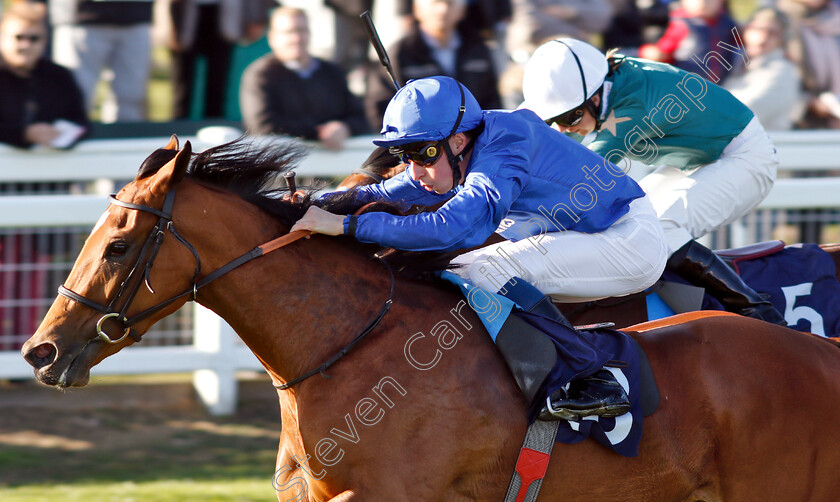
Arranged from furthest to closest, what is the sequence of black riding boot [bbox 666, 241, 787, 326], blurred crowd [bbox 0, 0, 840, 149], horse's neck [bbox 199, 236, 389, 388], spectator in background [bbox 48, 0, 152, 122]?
spectator in background [bbox 48, 0, 152, 122] < blurred crowd [bbox 0, 0, 840, 149] < black riding boot [bbox 666, 241, 787, 326] < horse's neck [bbox 199, 236, 389, 388]

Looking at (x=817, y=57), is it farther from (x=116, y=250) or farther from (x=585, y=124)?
(x=116, y=250)

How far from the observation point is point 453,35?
22.9 ft

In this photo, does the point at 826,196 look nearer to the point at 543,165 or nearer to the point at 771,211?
the point at 771,211

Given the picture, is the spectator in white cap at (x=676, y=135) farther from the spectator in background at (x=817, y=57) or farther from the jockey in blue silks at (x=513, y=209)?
the spectator in background at (x=817, y=57)

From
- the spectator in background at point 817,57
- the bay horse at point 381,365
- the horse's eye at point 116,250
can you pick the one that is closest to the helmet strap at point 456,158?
the bay horse at point 381,365

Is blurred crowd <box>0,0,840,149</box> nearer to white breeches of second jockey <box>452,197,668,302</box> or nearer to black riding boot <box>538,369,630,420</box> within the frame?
white breeches of second jockey <box>452,197,668,302</box>

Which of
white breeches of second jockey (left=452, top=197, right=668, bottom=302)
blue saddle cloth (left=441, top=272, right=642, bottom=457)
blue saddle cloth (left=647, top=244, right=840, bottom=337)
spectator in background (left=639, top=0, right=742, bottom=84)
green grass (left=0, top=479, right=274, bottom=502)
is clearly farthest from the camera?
spectator in background (left=639, top=0, right=742, bottom=84)

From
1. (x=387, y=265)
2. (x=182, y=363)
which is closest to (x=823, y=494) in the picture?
(x=387, y=265)

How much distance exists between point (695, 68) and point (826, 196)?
4.53ft

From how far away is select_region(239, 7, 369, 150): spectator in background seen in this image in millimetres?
6070

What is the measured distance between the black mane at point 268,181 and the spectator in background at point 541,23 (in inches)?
163

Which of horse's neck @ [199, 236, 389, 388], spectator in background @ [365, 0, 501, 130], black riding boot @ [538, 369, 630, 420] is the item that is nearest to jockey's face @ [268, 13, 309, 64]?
spectator in background @ [365, 0, 501, 130]

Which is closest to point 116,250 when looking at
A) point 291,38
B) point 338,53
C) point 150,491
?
point 150,491

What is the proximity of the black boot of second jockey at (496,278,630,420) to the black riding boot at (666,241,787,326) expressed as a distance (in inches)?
36.4
